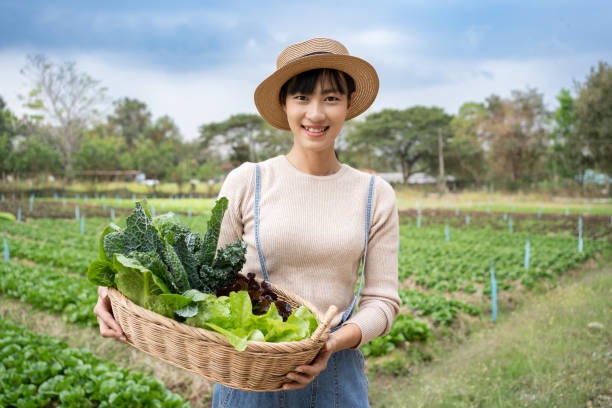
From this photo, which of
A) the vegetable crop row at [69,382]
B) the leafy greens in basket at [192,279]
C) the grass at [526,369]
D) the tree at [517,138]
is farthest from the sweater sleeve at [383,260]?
the tree at [517,138]

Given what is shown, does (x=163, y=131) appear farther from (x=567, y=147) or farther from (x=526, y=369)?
(x=526, y=369)

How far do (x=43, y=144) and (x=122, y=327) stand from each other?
31.1 ft

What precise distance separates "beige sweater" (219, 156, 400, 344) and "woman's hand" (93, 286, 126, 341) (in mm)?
368

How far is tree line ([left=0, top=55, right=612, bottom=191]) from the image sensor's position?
9.49 meters

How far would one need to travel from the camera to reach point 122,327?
4.74 feet

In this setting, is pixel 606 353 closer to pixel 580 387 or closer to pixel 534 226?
pixel 580 387

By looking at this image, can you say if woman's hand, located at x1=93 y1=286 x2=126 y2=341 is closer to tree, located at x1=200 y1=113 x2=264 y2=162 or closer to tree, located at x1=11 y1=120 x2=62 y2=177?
tree, located at x1=11 y1=120 x2=62 y2=177

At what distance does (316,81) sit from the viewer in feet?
5.17

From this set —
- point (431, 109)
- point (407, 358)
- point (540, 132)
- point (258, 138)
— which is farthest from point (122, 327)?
point (431, 109)

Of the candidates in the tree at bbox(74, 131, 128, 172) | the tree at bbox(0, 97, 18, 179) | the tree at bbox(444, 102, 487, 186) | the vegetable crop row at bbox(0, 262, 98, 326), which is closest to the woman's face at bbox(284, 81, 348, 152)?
the vegetable crop row at bbox(0, 262, 98, 326)

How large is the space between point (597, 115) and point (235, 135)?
534 inches

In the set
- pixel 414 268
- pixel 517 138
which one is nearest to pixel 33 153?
pixel 414 268

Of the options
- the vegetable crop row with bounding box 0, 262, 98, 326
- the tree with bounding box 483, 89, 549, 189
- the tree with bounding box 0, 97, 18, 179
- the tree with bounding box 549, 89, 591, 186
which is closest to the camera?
the vegetable crop row with bounding box 0, 262, 98, 326

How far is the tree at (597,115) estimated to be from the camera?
9.10 m
